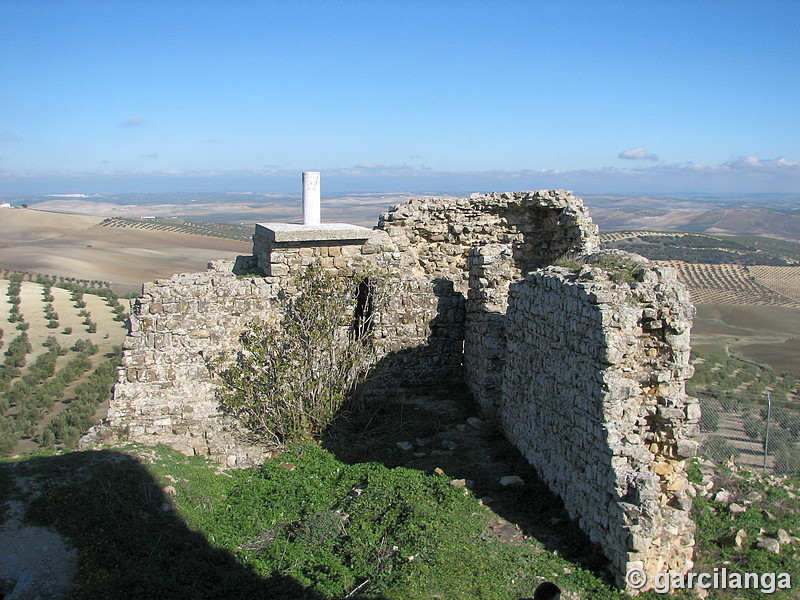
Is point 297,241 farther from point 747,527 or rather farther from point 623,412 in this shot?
point 747,527

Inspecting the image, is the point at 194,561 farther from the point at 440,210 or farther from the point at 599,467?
the point at 440,210

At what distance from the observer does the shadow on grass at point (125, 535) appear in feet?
16.9

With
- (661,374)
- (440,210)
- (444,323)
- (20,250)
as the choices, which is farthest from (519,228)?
(20,250)

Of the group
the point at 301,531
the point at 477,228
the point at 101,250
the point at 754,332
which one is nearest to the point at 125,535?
the point at 301,531

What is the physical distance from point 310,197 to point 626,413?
689cm

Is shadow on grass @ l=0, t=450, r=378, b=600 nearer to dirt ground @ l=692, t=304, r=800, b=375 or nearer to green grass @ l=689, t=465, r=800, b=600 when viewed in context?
green grass @ l=689, t=465, r=800, b=600

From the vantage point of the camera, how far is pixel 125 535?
5.81 m

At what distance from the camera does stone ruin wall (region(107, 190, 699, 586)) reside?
5.53 meters

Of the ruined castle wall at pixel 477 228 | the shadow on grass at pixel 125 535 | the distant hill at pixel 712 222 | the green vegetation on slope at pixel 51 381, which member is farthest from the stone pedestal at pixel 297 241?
the distant hill at pixel 712 222

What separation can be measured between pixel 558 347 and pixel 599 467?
1.33 m

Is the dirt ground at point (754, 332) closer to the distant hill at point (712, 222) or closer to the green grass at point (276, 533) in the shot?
the green grass at point (276, 533)

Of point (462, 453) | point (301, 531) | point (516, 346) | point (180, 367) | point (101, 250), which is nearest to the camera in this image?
point (301, 531)

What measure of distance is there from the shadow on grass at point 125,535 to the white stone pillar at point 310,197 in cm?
505

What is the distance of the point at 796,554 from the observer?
582 cm
